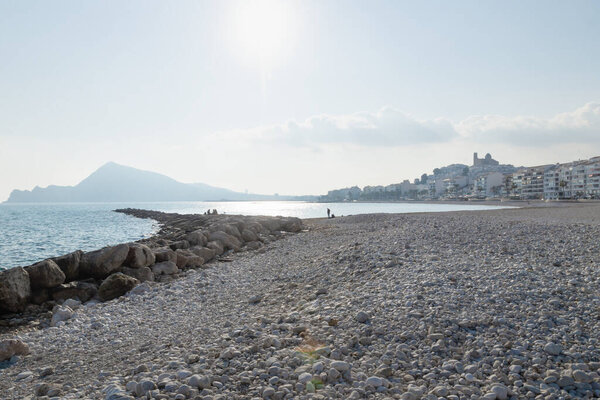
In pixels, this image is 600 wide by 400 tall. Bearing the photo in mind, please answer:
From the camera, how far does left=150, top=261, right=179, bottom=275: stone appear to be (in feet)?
41.9

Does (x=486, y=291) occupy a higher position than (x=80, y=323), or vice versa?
(x=486, y=291)

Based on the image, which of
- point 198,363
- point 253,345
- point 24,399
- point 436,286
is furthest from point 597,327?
point 24,399

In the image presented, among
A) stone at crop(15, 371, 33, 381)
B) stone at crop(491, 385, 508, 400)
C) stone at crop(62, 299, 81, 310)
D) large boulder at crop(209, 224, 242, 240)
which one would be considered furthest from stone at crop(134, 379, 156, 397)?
large boulder at crop(209, 224, 242, 240)

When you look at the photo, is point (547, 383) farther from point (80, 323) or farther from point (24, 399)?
point (80, 323)

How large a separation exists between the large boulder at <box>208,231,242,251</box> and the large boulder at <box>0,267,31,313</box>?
8464 mm

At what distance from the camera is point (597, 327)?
211 inches

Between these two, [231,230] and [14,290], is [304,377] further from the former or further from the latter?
[231,230]

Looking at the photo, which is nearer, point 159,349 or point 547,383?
point 547,383

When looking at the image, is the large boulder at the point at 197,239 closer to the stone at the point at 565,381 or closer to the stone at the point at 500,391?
the stone at the point at 500,391

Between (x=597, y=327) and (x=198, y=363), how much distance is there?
18.0 ft

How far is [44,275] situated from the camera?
10664 millimetres

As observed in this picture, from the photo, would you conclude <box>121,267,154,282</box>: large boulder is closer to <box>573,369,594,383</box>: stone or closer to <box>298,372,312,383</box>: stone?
<box>298,372,312,383</box>: stone

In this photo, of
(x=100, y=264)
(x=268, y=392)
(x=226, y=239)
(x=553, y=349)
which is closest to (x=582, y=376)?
(x=553, y=349)

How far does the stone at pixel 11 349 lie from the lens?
6598 millimetres
